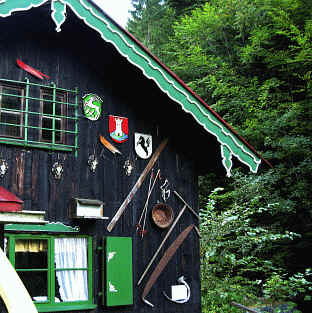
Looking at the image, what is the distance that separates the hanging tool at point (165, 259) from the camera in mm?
9055

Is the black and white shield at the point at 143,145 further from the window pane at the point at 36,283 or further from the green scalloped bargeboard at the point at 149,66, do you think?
the window pane at the point at 36,283

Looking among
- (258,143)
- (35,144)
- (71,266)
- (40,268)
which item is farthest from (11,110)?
(258,143)

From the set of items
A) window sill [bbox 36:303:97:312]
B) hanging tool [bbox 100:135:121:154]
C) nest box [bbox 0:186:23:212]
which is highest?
hanging tool [bbox 100:135:121:154]

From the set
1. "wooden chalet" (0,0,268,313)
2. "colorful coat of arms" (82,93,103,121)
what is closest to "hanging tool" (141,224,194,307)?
"wooden chalet" (0,0,268,313)

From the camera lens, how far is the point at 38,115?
8.49 m

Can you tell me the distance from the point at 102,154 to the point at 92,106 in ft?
3.00

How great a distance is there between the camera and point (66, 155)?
8648mm

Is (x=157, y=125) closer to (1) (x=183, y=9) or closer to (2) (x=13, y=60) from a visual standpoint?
(2) (x=13, y=60)

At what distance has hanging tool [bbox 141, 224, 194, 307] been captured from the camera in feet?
29.7

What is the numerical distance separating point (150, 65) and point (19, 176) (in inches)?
118

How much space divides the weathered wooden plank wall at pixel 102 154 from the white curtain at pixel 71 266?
227 mm

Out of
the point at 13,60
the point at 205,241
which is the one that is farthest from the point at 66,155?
the point at 205,241

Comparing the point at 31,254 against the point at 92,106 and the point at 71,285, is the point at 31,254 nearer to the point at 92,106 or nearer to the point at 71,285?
the point at 71,285

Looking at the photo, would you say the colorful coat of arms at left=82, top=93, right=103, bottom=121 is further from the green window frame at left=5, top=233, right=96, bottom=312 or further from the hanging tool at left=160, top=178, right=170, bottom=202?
the green window frame at left=5, top=233, right=96, bottom=312
